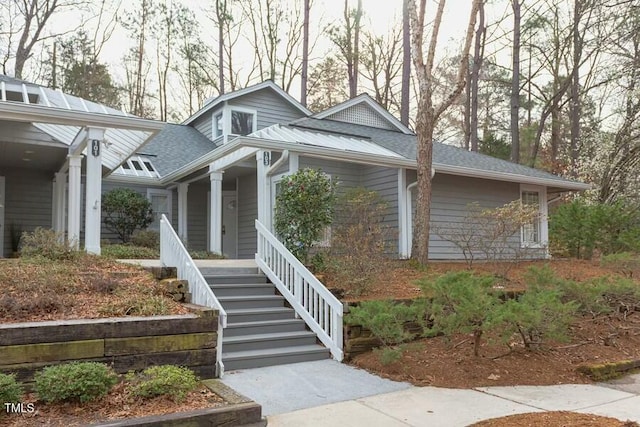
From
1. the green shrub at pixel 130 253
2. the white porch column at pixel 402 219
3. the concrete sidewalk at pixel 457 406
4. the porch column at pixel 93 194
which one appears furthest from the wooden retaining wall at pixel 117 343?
the white porch column at pixel 402 219

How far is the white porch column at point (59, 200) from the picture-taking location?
35.9 ft

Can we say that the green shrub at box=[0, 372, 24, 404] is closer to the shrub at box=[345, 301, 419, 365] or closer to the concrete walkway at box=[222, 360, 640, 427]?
the concrete walkway at box=[222, 360, 640, 427]

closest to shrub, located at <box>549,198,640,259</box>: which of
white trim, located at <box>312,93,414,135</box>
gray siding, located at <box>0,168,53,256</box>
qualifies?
white trim, located at <box>312,93,414,135</box>

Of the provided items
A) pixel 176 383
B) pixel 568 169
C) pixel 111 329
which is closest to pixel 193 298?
pixel 111 329

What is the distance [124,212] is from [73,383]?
863 cm

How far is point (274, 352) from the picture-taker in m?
5.74

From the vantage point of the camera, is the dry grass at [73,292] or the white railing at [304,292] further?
the white railing at [304,292]

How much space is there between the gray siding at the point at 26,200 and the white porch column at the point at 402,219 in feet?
27.1

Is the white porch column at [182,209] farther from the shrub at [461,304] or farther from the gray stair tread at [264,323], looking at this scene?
the shrub at [461,304]

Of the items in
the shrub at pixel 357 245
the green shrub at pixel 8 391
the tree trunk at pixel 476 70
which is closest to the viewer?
the green shrub at pixel 8 391

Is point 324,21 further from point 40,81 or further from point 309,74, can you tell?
point 40,81

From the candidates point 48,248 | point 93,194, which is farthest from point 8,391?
point 93,194

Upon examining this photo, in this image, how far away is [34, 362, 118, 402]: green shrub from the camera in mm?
3594

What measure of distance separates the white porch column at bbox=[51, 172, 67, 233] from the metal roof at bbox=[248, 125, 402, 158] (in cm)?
436
